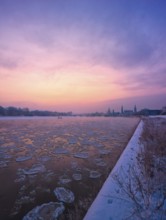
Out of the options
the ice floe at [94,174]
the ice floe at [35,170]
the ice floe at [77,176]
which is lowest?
the ice floe at [94,174]

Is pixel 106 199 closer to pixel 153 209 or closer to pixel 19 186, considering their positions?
pixel 153 209

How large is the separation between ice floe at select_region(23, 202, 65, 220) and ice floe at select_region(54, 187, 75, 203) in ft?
0.88

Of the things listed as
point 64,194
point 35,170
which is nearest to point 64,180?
point 64,194

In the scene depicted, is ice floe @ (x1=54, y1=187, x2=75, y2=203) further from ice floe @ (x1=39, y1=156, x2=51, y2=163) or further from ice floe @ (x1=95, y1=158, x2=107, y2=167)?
ice floe @ (x1=39, y1=156, x2=51, y2=163)

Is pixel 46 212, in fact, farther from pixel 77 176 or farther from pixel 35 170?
pixel 35 170

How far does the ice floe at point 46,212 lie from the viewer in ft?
11.6

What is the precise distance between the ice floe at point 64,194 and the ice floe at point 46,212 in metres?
0.27

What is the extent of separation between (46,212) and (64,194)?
93 centimetres

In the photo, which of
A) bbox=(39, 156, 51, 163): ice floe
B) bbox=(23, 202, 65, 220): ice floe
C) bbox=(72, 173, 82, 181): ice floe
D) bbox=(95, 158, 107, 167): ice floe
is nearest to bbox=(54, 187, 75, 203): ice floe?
bbox=(23, 202, 65, 220): ice floe

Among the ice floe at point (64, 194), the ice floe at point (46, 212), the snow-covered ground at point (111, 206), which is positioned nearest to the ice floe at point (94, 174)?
the ice floe at point (64, 194)

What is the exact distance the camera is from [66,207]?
3941 mm

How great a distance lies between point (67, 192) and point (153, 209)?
243cm

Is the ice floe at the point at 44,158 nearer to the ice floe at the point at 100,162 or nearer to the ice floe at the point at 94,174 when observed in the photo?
the ice floe at the point at 100,162

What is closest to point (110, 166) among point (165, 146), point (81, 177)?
point (81, 177)
